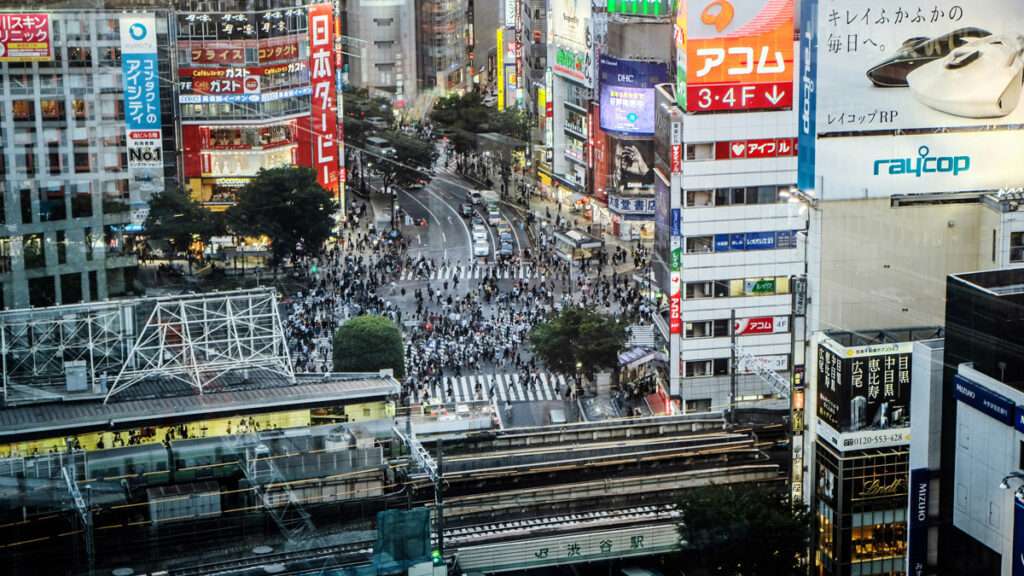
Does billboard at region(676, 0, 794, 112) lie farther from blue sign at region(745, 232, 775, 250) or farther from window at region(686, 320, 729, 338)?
window at region(686, 320, 729, 338)

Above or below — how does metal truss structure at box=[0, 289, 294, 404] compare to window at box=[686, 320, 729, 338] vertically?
above

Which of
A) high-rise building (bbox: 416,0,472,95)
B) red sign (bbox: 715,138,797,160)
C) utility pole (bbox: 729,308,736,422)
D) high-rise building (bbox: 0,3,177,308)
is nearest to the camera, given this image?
utility pole (bbox: 729,308,736,422)

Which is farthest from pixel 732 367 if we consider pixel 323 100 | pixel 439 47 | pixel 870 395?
pixel 439 47

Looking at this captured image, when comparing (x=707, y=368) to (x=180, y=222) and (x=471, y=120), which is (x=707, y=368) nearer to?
(x=180, y=222)

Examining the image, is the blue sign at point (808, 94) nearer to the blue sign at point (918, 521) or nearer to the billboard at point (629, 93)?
the blue sign at point (918, 521)

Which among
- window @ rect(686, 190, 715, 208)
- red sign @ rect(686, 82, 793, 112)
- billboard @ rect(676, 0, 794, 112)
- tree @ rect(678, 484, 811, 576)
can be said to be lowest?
tree @ rect(678, 484, 811, 576)

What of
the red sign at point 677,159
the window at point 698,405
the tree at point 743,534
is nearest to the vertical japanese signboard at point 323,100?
the window at point 698,405

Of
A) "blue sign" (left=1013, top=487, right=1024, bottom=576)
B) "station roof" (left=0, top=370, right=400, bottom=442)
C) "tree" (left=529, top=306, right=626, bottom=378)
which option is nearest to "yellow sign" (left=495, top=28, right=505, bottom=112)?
"tree" (left=529, top=306, right=626, bottom=378)

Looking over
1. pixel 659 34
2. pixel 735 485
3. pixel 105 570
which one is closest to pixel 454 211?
pixel 659 34
